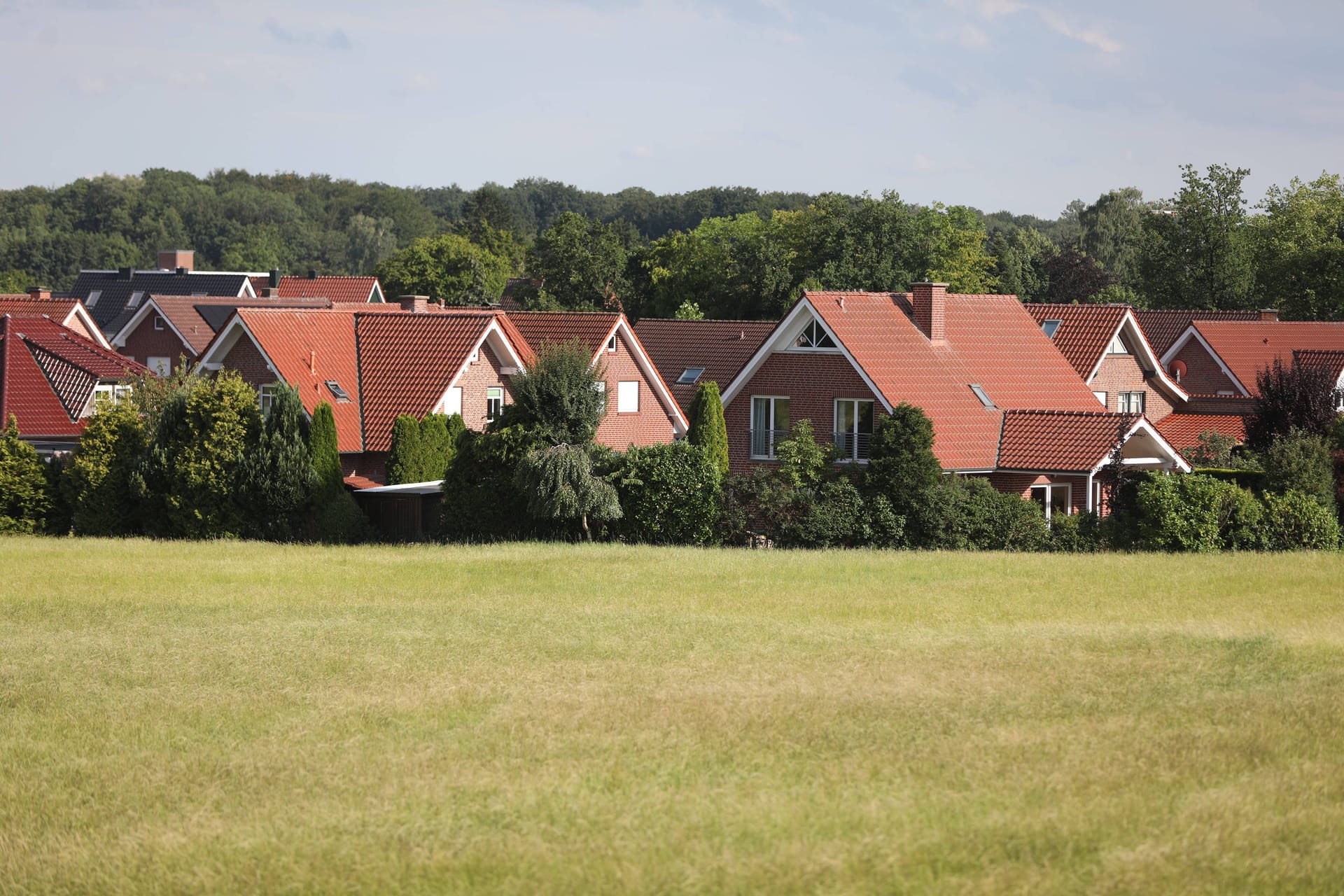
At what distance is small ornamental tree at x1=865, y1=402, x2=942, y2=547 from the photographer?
3197 centimetres

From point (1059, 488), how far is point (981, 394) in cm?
363

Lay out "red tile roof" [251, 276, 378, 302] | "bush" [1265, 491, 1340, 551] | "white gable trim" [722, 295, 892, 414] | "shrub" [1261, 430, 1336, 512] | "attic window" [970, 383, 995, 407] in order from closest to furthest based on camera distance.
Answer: "bush" [1265, 491, 1340, 551] → "shrub" [1261, 430, 1336, 512] → "white gable trim" [722, 295, 892, 414] → "attic window" [970, 383, 995, 407] → "red tile roof" [251, 276, 378, 302]

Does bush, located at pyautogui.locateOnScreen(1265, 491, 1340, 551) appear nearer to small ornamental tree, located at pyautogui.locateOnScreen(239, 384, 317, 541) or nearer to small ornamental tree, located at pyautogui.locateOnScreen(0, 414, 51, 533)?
small ornamental tree, located at pyautogui.locateOnScreen(239, 384, 317, 541)

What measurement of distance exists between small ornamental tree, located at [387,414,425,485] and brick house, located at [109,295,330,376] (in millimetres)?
28613

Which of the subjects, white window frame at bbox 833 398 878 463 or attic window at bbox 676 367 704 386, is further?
attic window at bbox 676 367 704 386

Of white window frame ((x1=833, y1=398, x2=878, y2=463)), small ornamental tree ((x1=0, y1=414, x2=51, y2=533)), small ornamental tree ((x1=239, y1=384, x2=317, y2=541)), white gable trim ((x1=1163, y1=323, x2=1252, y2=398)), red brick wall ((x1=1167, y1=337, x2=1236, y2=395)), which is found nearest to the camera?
small ornamental tree ((x1=239, y1=384, x2=317, y2=541))

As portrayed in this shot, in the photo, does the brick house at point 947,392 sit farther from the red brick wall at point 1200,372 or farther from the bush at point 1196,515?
the red brick wall at point 1200,372

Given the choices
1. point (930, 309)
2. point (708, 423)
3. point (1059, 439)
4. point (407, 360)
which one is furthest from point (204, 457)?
point (1059, 439)

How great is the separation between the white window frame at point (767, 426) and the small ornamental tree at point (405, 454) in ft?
35.3

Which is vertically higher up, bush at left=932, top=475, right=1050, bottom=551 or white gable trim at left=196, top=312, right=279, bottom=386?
white gable trim at left=196, top=312, right=279, bottom=386

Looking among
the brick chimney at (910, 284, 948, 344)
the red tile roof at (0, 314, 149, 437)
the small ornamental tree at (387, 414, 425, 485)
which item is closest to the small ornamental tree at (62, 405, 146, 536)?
the red tile roof at (0, 314, 149, 437)

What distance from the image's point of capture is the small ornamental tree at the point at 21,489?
34812 millimetres

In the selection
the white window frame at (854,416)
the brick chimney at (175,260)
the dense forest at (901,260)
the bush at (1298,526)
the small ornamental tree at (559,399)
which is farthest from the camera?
the brick chimney at (175,260)

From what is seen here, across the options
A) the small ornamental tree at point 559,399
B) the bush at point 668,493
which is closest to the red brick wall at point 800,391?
the bush at point 668,493
